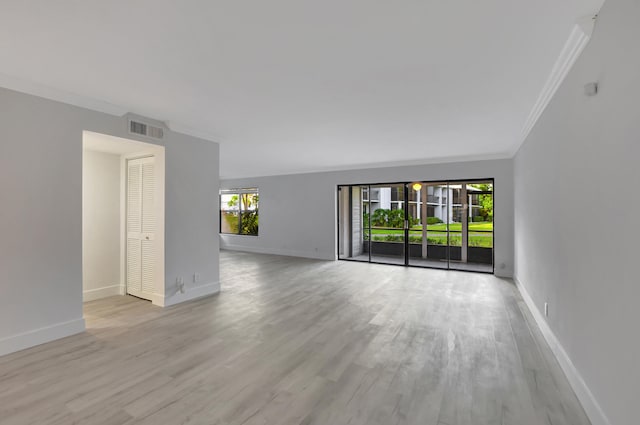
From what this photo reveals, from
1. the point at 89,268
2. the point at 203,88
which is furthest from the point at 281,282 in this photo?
the point at 203,88

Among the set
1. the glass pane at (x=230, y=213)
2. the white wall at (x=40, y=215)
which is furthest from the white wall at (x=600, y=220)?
the glass pane at (x=230, y=213)

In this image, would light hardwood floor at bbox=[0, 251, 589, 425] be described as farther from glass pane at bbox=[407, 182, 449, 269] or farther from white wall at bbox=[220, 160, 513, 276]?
glass pane at bbox=[407, 182, 449, 269]

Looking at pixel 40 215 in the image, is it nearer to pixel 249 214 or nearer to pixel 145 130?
pixel 145 130

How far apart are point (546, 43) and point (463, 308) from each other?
3.38 metres

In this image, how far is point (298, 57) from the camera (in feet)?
8.04

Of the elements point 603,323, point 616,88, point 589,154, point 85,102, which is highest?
point 85,102

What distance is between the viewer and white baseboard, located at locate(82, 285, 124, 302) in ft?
15.2

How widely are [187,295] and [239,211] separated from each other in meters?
6.18

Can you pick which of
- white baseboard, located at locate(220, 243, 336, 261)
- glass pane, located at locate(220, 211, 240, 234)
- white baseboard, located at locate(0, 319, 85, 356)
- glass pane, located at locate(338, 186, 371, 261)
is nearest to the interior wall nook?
white baseboard, located at locate(0, 319, 85, 356)

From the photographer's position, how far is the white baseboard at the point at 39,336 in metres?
2.85

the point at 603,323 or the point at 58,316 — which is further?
the point at 58,316

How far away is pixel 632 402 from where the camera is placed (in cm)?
148

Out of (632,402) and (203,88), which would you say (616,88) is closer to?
(632,402)

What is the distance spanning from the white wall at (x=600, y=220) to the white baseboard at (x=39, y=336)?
472cm
